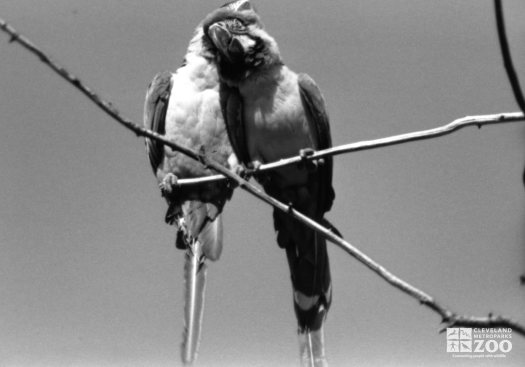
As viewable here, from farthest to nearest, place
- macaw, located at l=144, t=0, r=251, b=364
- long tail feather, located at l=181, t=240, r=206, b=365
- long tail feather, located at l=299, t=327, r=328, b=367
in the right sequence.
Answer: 1. macaw, located at l=144, t=0, r=251, b=364
2. long tail feather, located at l=181, t=240, r=206, b=365
3. long tail feather, located at l=299, t=327, r=328, b=367

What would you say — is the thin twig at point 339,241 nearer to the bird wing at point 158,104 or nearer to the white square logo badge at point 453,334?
the white square logo badge at point 453,334

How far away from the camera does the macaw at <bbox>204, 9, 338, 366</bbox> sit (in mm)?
5523

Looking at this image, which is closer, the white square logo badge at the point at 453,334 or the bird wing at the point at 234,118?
the white square logo badge at the point at 453,334

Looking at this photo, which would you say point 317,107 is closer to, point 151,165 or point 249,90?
point 249,90

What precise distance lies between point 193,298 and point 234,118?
155 centimetres

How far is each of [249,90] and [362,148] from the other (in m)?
2.52

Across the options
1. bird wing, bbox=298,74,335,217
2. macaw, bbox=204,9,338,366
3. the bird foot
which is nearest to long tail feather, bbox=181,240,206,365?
the bird foot

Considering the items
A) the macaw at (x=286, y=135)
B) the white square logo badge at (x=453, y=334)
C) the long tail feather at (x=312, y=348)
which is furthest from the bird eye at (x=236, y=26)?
the white square logo badge at (x=453, y=334)

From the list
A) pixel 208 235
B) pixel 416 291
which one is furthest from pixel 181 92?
pixel 416 291

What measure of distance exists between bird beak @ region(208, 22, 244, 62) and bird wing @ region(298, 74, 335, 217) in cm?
51

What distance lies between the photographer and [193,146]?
6.14 meters

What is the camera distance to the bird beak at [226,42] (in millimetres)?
5641

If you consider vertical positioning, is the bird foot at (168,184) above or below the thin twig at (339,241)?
above

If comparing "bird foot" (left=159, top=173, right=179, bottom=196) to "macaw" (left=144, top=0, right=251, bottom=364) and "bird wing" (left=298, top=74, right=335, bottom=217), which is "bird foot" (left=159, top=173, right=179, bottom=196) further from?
"bird wing" (left=298, top=74, right=335, bottom=217)
